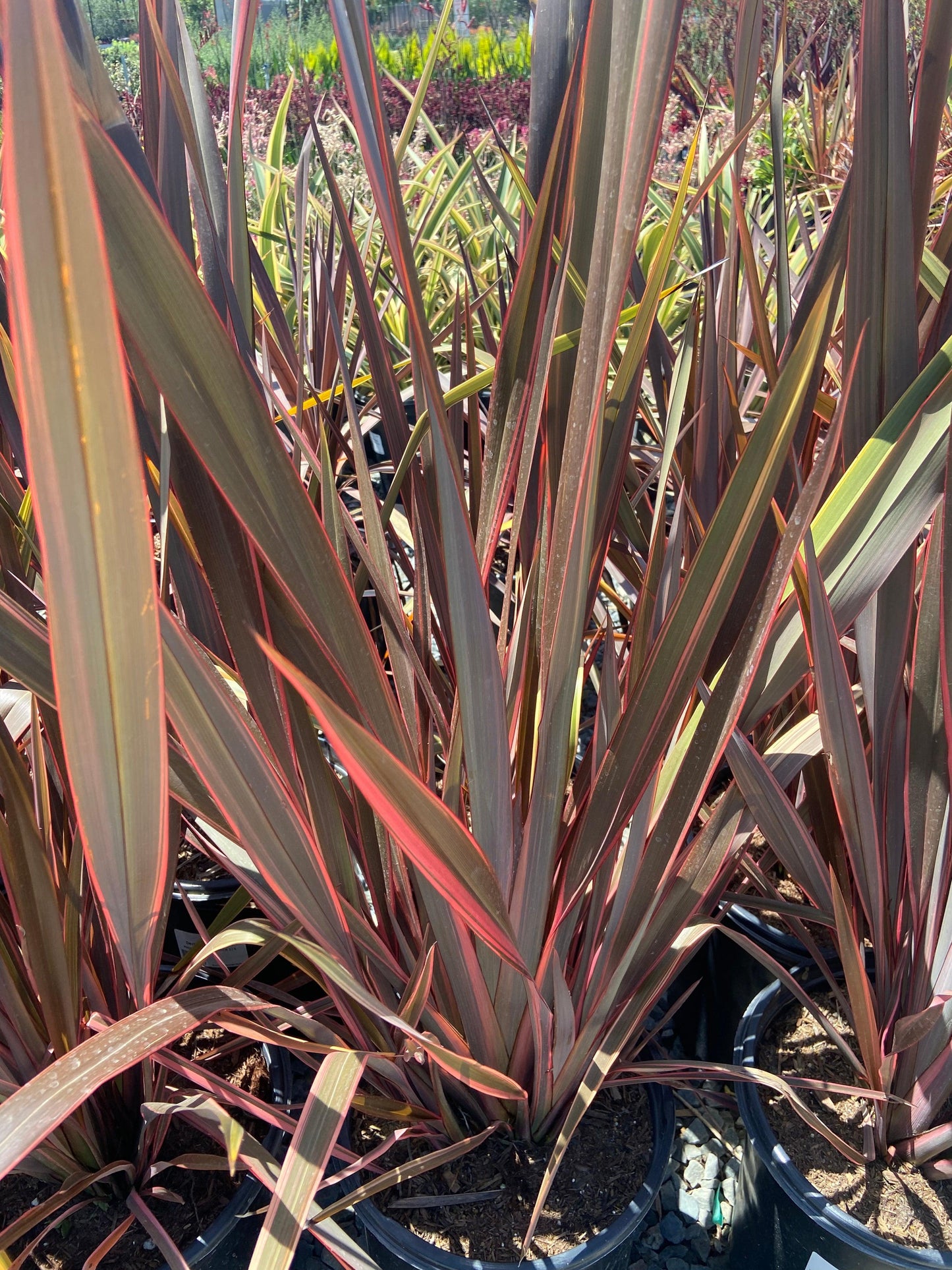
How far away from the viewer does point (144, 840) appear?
306mm

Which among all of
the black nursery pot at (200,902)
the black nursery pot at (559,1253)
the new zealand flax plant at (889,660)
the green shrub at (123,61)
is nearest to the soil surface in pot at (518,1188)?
the black nursery pot at (559,1253)

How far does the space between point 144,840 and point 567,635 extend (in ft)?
0.62

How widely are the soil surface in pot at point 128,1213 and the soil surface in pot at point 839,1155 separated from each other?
1.24 feet

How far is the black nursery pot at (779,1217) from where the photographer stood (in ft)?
1.69

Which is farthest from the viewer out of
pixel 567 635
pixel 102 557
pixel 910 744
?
pixel 910 744

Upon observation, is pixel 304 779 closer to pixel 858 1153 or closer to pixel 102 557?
pixel 102 557

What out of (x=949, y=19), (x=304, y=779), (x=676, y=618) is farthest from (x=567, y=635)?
(x=949, y=19)

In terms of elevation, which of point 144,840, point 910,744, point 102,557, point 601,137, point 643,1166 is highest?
point 601,137

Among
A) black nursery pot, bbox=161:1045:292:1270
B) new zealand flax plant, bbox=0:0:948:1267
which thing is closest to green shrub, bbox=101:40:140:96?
new zealand flax plant, bbox=0:0:948:1267

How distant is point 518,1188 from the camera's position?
552 millimetres

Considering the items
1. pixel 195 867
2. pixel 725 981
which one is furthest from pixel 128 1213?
pixel 725 981

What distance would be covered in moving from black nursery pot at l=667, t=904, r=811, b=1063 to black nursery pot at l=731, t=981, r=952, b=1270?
73mm

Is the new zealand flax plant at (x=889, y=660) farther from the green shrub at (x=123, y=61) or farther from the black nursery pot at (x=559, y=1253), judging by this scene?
the green shrub at (x=123, y=61)

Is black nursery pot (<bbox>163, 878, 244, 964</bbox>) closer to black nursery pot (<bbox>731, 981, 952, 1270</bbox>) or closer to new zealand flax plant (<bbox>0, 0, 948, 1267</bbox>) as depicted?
new zealand flax plant (<bbox>0, 0, 948, 1267</bbox>)
